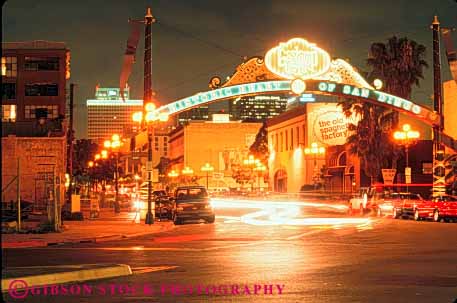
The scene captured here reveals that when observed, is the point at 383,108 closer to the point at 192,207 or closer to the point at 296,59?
the point at 296,59

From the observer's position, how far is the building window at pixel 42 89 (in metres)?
86.9

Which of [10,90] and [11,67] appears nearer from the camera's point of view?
[11,67]

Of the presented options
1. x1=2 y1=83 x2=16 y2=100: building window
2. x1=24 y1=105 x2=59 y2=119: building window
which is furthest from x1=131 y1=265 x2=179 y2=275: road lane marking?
x1=2 y1=83 x2=16 y2=100: building window

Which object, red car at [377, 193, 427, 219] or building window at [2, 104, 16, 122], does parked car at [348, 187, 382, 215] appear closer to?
red car at [377, 193, 427, 219]

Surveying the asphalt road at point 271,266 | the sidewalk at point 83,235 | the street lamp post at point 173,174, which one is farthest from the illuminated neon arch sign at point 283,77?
the street lamp post at point 173,174

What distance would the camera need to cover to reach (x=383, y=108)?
61.7m

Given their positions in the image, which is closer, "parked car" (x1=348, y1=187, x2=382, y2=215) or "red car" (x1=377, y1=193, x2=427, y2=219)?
"red car" (x1=377, y1=193, x2=427, y2=219)

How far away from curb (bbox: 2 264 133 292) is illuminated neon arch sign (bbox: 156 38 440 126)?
2398 centimetres

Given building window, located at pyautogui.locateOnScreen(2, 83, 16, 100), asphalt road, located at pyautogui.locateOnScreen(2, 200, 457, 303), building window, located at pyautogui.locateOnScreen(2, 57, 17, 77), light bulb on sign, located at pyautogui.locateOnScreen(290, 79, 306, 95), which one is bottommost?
asphalt road, located at pyautogui.locateOnScreen(2, 200, 457, 303)

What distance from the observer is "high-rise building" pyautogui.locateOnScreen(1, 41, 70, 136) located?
282ft

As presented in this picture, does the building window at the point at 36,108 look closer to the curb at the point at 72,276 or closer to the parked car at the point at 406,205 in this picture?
the parked car at the point at 406,205

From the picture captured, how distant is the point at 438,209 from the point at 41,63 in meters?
61.8

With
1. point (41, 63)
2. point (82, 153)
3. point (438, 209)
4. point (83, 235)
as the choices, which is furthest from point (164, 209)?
point (82, 153)

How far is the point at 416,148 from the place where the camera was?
2731 inches
